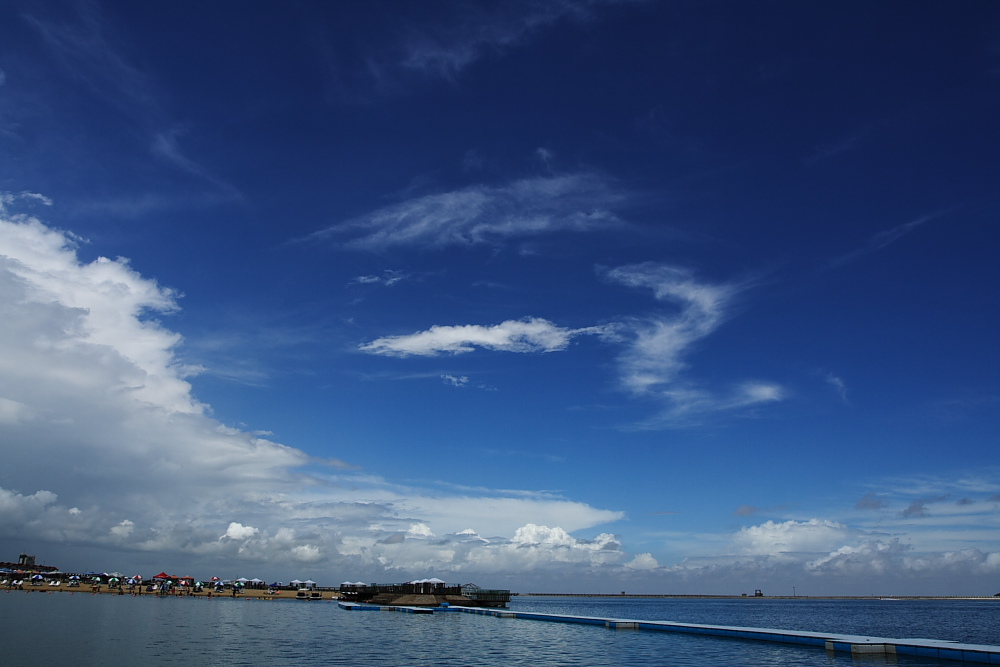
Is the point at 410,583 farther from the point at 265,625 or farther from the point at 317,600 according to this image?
the point at 265,625

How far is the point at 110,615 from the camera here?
70.0 meters

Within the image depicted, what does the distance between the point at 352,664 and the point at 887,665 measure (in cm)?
3126

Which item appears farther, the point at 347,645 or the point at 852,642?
the point at 347,645

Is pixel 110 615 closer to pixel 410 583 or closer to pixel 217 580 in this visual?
pixel 410 583

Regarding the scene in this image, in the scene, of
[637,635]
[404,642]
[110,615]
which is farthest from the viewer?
[110,615]

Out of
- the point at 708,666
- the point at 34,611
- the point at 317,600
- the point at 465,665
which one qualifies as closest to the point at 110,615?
the point at 34,611

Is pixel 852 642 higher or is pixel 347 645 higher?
pixel 852 642

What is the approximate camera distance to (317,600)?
149 metres

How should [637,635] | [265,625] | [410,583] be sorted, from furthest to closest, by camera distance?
[410,583]
[265,625]
[637,635]

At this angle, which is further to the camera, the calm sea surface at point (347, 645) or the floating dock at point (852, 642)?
the floating dock at point (852, 642)

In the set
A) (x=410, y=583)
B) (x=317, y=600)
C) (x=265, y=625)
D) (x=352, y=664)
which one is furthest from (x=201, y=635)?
(x=317, y=600)

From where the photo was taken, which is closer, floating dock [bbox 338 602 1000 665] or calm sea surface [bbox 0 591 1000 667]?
calm sea surface [bbox 0 591 1000 667]

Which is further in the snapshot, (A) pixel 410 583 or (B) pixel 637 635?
Result: (A) pixel 410 583

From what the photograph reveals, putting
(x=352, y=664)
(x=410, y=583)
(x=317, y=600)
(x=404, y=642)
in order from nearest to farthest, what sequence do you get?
(x=352, y=664), (x=404, y=642), (x=410, y=583), (x=317, y=600)
